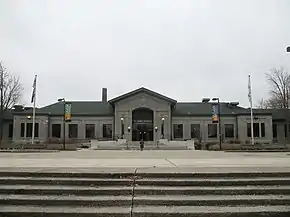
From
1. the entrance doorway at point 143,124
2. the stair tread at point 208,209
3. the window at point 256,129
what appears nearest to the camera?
the stair tread at point 208,209

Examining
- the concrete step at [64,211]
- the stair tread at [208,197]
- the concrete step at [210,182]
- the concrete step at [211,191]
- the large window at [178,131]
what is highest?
the large window at [178,131]

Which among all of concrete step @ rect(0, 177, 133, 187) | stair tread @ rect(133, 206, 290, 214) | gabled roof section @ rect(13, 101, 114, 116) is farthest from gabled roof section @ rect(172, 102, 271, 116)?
stair tread @ rect(133, 206, 290, 214)

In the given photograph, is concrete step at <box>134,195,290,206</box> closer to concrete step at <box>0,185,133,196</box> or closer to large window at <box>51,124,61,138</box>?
concrete step at <box>0,185,133,196</box>

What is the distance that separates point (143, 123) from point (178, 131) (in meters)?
6.99

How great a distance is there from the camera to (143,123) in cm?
6338

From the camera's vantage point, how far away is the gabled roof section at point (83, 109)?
6382cm

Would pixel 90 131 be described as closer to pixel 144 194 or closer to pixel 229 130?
pixel 229 130

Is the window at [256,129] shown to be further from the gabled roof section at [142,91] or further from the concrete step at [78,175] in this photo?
the concrete step at [78,175]

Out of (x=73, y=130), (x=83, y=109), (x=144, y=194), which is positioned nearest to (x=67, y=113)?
(x=73, y=130)

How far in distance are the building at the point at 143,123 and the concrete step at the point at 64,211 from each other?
54.9 metres

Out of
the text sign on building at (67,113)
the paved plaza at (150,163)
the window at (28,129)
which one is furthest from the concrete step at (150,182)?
the window at (28,129)

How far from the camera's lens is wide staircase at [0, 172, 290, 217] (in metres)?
6.37

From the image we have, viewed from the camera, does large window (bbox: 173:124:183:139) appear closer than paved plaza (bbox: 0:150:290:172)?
No

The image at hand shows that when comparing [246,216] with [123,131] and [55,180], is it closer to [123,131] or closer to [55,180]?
[55,180]
